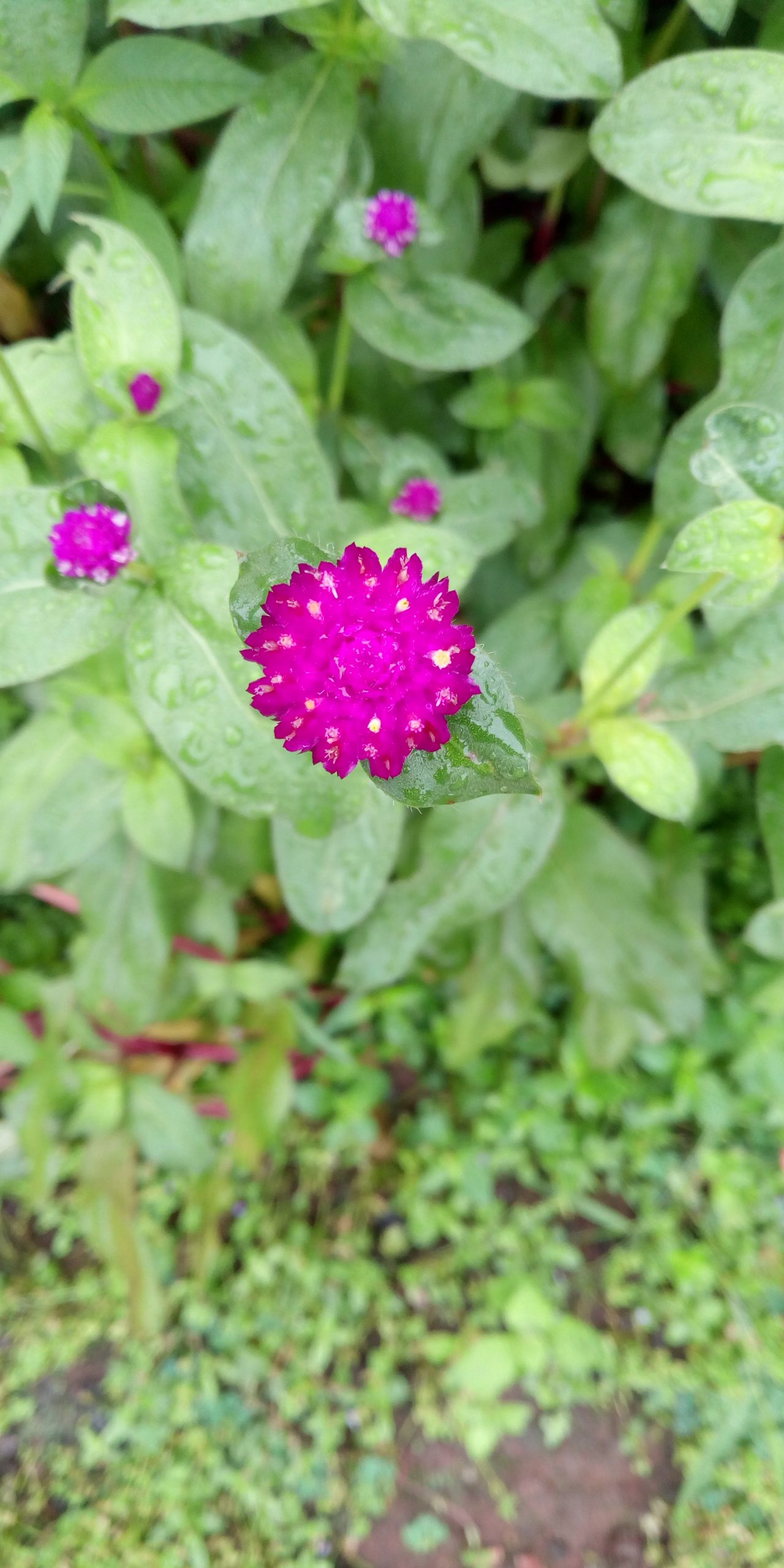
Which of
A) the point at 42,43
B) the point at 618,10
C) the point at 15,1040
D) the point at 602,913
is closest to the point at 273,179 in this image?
the point at 42,43

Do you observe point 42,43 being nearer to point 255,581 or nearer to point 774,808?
point 255,581

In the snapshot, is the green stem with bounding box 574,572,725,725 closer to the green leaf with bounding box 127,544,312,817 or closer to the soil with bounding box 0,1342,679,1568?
the green leaf with bounding box 127,544,312,817

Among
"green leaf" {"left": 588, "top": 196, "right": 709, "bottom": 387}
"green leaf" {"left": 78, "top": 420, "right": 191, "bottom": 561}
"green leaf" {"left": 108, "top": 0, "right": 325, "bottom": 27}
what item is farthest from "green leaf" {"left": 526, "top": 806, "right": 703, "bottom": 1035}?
"green leaf" {"left": 108, "top": 0, "right": 325, "bottom": 27}

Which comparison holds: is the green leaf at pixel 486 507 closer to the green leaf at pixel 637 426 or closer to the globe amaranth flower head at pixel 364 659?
the green leaf at pixel 637 426

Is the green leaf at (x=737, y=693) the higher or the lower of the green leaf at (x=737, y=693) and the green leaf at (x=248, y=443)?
the lower

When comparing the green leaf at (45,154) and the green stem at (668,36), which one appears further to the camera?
the green stem at (668,36)

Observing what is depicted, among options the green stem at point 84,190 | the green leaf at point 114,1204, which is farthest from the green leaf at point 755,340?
the green leaf at point 114,1204

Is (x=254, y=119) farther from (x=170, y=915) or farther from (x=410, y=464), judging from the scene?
(x=170, y=915)
